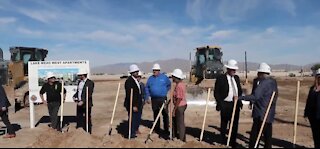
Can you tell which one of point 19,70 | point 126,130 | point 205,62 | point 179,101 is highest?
point 205,62

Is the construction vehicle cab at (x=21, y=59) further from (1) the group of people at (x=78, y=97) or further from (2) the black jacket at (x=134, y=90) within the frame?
(2) the black jacket at (x=134, y=90)

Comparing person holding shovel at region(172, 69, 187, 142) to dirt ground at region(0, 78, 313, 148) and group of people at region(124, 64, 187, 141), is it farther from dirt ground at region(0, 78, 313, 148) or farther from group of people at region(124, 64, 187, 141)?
dirt ground at region(0, 78, 313, 148)

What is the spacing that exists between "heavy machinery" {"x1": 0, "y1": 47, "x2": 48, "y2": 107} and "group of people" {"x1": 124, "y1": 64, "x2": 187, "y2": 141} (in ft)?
27.7

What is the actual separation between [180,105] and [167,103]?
4.47 ft

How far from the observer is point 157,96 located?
409 inches

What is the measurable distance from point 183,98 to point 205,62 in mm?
18013

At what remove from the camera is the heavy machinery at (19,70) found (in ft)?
56.9

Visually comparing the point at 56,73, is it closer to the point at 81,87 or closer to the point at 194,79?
the point at 81,87

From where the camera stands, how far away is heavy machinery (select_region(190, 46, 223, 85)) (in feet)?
85.9

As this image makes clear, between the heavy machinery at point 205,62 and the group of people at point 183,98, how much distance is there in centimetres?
1554

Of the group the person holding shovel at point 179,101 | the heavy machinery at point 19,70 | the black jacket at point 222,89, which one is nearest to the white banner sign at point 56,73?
the person holding shovel at point 179,101

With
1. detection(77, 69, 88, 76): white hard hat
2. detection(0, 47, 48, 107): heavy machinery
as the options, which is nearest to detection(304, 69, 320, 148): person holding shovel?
detection(77, 69, 88, 76): white hard hat

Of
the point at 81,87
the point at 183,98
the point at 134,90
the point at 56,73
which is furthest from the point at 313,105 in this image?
the point at 56,73

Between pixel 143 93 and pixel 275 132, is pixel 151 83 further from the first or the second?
pixel 275 132
